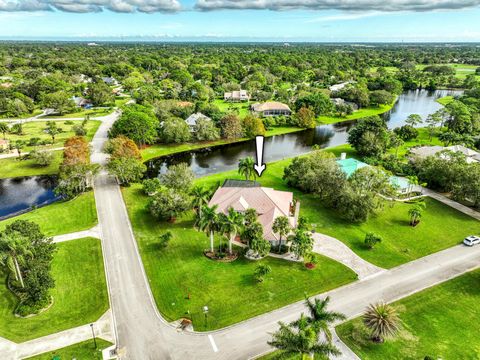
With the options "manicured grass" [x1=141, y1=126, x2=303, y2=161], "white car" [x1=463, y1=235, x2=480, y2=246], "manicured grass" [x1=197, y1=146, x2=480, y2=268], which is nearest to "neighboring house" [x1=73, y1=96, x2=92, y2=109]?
"manicured grass" [x1=141, y1=126, x2=303, y2=161]

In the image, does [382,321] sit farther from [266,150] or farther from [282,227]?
[266,150]

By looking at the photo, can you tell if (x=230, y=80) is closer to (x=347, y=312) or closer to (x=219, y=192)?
(x=219, y=192)

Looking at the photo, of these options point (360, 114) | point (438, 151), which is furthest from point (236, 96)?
point (438, 151)

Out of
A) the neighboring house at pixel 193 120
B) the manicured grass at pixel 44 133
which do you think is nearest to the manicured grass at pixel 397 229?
the neighboring house at pixel 193 120

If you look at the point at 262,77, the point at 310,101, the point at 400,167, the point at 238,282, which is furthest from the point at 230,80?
the point at 238,282

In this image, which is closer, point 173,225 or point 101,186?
point 173,225

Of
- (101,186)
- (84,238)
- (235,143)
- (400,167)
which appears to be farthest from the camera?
(235,143)

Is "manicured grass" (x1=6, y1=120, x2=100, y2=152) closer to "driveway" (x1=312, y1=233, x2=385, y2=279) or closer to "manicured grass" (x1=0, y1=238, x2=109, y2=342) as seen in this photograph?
"manicured grass" (x1=0, y1=238, x2=109, y2=342)

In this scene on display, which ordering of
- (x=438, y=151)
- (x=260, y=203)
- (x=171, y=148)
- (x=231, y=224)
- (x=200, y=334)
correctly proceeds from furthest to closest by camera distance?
(x=171, y=148)
(x=438, y=151)
(x=260, y=203)
(x=231, y=224)
(x=200, y=334)
